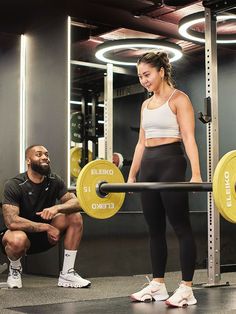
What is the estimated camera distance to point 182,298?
2879 millimetres

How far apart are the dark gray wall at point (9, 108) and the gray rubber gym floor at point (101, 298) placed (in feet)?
4.20

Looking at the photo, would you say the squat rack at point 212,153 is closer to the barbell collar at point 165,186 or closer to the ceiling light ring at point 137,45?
the barbell collar at point 165,186

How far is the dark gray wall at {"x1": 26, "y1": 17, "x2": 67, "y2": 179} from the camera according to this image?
5152 mm

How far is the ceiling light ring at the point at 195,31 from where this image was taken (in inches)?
213

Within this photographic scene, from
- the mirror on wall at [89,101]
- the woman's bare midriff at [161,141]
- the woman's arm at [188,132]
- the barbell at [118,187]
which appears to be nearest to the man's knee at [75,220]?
the barbell at [118,187]

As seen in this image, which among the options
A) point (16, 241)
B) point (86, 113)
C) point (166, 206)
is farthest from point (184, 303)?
point (86, 113)

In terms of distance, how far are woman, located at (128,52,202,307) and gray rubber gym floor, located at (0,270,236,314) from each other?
0.43 feet

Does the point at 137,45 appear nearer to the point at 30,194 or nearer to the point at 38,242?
the point at 30,194

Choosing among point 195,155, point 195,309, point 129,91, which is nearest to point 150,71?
point 195,155

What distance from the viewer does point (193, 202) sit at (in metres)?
7.38

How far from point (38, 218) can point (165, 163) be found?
4.26 feet

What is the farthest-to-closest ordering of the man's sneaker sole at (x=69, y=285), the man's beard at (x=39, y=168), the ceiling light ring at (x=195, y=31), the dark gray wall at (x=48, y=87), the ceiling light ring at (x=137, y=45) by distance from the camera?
the ceiling light ring at (x=137, y=45) < the ceiling light ring at (x=195, y=31) < the dark gray wall at (x=48, y=87) < the man's beard at (x=39, y=168) < the man's sneaker sole at (x=69, y=285)

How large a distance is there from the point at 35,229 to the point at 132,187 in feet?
3.86

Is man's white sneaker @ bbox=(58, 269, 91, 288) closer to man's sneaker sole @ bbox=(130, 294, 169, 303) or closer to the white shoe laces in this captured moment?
the white shoe laces
